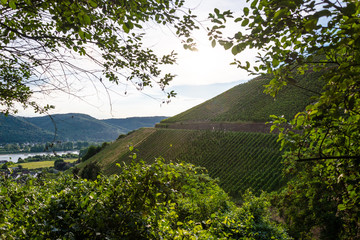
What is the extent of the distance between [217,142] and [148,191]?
158 feet

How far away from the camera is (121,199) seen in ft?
11.9

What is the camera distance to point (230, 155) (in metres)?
42.2

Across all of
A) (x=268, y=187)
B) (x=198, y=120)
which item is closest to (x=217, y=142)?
(x=268, y=187)

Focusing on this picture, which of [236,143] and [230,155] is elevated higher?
[236,143]

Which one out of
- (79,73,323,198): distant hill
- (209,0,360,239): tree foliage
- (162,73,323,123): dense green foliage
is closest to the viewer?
(209,0,360,239): tree foliage

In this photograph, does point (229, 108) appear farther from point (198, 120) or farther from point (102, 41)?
point (102, 41)

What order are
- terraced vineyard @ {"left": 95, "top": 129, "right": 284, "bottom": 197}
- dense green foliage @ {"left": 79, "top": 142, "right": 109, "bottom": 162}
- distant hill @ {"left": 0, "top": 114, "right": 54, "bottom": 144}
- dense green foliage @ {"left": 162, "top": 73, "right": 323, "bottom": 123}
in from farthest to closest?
dense green foliage @ {"left": 79, "top": 142, "right": 109, "bottom": 162}
dense green foliage @ {"left": 162, "top": 73, "right": 323, "bottom": 123}
terraced vineyard @ {"left": 95, "top": 129, "right": 284, "bottom": 197}
distant hill @ {"left": 0, "top": 114, "right": 54, "bottom": 144}

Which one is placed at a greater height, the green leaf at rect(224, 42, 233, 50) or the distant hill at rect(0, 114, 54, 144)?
the green leaf at rect(224, 42, 233, 50)

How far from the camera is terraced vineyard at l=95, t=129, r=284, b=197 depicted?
31.8 m

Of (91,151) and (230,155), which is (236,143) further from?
(91,151)

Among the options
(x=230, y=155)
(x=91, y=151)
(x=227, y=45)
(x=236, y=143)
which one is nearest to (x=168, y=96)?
(x=227, y=45)

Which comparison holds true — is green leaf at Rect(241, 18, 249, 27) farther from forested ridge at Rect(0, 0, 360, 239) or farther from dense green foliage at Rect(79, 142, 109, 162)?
dense green foliage at Rect(79, 142, 109, 162)

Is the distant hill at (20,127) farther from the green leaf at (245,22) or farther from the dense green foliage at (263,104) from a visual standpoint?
the dense green foliage at (263,104)

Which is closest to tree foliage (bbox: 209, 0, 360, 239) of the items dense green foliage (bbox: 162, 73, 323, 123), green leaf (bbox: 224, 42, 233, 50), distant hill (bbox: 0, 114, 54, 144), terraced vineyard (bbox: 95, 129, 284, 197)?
green leaf (bbox: 224, 42, 233, 50)
